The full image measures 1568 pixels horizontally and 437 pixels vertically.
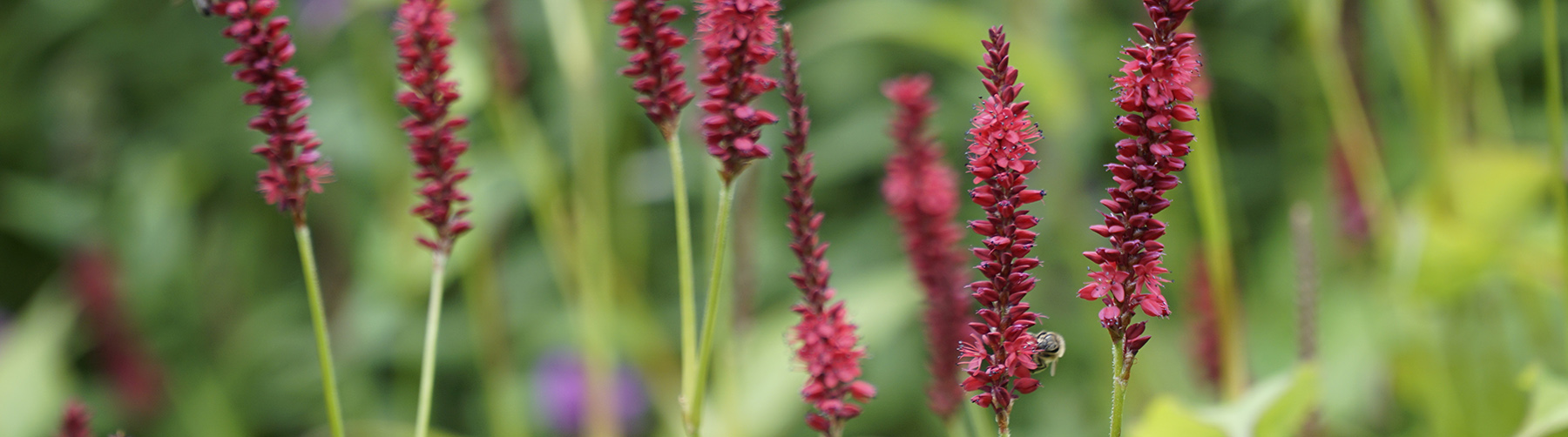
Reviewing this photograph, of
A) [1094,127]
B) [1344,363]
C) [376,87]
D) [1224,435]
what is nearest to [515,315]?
[376,87]

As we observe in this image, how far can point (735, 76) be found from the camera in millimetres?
338

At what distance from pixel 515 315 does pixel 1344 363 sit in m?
1.01

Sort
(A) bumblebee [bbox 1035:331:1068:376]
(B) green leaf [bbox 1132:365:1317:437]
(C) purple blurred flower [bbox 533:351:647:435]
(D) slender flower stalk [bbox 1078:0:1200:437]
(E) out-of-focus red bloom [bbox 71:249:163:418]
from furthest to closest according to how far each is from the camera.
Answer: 1. (C) purple blurred flower [bbox 533:351:647:435]
2. (E) out-of-focus red bloom [bbox 71:249:163:418]
3. (B) green leaf [bbox 1132:365:1317:437]
4. (A) bumblebee [bbox 1035:331:1068:376]
5. (D) slender flower stalk [bbox 1078:0:1200:437]

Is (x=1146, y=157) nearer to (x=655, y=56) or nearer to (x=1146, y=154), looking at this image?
(x=1146, y=154)

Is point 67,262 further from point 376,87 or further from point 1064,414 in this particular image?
point 1064,414

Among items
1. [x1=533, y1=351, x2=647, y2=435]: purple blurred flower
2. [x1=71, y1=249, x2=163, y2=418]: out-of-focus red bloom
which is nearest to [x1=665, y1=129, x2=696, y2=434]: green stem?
[x1=71, y1=249, x2=163, y2=418]: out-of-focus red bloom

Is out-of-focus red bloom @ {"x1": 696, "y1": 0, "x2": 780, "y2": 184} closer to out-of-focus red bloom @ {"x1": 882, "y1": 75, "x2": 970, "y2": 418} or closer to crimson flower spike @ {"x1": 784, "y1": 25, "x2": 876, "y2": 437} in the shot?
crimson flower spike @ {"x1": 784, "y1": 25, "x2": 876, "y2": 437}

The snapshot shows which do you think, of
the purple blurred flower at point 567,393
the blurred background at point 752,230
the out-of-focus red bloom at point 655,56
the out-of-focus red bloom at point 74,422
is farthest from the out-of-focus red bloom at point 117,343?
the out-of-focus red bloom at point 655,56

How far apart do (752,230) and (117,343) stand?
0.76 m

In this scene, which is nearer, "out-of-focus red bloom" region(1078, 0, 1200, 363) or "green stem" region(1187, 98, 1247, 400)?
"out-of-focus red bloom" region(1078, 0, 1200, 363)

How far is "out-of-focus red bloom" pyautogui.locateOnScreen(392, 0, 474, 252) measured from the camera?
1.23 feet

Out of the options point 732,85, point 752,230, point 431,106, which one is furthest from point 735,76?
point 752,230

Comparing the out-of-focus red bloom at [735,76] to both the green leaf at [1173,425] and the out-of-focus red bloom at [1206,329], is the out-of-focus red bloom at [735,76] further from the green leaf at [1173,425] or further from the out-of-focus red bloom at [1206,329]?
the out-of-focus red bloom at [1206,329]

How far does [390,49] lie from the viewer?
1413mm
